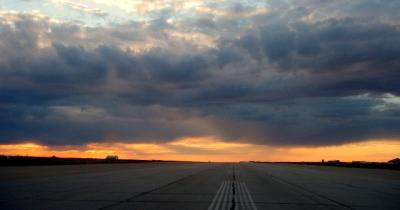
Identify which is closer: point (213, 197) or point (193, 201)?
point (193, 201)

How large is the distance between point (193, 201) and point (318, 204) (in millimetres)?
4806

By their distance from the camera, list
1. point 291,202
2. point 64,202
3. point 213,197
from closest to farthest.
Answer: point 64,202, point 291,202, point 213,197

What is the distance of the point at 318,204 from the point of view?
61.8 feet

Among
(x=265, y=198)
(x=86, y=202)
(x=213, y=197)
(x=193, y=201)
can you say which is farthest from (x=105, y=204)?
(x=265, y=198)

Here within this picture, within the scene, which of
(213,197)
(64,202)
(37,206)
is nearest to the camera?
(37,206)

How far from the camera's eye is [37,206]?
16703 millimetres

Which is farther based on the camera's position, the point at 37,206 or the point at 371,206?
the point at 371,206

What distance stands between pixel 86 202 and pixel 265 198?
755 cm

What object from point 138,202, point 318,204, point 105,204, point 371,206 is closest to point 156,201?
point 138,202

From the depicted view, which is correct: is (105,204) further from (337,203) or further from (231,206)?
(337,203)

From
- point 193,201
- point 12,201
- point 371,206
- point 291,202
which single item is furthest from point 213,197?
point 12,201

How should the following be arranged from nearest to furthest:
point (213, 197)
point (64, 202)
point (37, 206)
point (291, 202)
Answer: point (37, 206) → point (64, 202) → point (291, 202) → point (213, 197)

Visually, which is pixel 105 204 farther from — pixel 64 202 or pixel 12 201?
pixel 12 201

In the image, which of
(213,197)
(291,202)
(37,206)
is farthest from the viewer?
(213,197)
